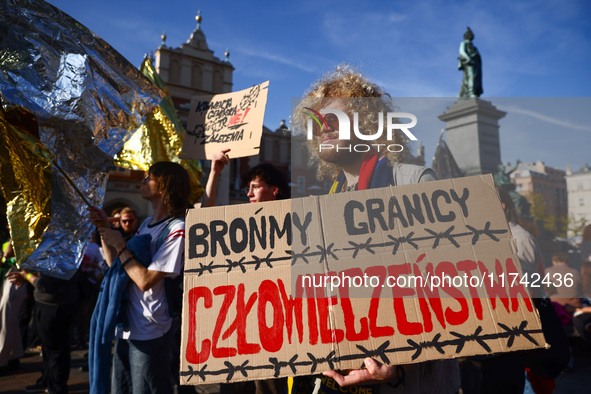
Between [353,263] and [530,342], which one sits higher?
[353,263]

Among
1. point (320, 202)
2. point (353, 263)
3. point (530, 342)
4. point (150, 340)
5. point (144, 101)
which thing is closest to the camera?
point (530, 342)

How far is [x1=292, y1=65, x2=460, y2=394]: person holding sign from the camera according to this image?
1445 mm

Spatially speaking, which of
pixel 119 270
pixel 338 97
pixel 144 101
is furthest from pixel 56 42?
pixel 338 97

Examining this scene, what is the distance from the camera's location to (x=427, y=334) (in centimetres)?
129

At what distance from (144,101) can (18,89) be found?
2.57ft

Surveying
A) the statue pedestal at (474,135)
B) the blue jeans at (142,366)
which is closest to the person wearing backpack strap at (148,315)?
the blue jeans at (142,366)

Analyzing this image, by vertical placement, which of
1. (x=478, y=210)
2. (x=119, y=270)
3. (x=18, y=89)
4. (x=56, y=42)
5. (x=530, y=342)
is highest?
(x=56, y=42)

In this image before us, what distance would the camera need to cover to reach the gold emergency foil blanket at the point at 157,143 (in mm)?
3496

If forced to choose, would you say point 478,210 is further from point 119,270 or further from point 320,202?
point 119,270

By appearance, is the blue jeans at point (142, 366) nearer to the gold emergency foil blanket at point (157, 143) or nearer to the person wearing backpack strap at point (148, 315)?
the person wearing backpack strap at point (148, 315)

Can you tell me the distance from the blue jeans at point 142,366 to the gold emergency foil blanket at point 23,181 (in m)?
0.76

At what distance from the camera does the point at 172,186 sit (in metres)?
2.35

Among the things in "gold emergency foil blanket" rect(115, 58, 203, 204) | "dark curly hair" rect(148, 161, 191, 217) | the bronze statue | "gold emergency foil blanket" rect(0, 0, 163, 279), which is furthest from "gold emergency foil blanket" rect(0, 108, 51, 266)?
the bronze statue

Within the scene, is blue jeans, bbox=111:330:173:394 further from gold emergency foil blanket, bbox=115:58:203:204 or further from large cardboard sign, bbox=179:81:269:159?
gold emergency foil blanket, bbox=115:58:203:204
